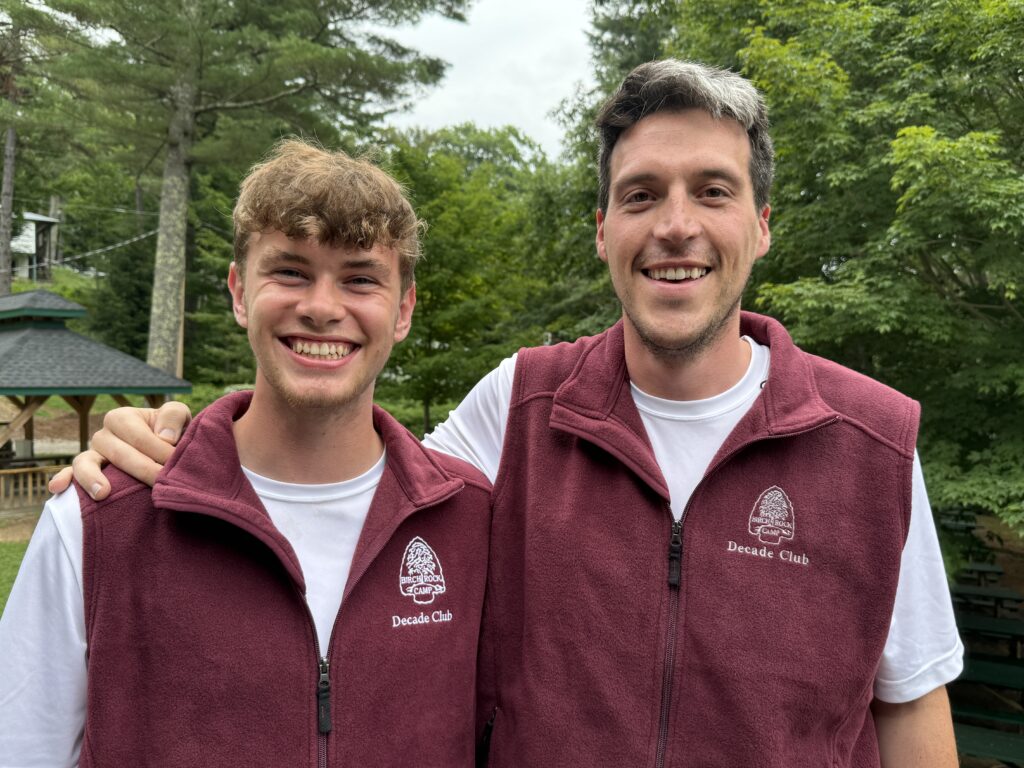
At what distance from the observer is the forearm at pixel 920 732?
6.84 feet

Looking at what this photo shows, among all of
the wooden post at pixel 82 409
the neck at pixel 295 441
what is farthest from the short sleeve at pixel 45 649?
the wooden post at pixel 82 409

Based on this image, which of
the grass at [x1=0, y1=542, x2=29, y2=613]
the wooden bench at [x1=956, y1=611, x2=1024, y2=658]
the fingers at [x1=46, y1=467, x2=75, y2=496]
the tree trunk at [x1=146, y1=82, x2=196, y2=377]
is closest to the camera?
the fingers at [x1=46, y1=467, x2=75, y2=496]

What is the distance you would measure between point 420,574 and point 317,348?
→ 0.61 meters

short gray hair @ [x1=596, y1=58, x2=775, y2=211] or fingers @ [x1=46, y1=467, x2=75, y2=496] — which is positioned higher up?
short gray hair @ [x1=596, y1=58, x2=775, y2=211]

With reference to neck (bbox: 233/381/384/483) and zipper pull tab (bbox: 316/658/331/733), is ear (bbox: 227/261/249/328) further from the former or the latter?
zipper pull tab (bbox: 316/658/331/733)

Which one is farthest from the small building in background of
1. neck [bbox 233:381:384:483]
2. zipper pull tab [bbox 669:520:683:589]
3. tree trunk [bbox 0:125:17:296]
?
zipper pull tab [bbox 669:520:683:589]

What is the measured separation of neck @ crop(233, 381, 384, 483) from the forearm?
1.55 meters

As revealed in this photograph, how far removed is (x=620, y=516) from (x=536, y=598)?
0.30 m

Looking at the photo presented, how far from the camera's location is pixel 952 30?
7.64 m

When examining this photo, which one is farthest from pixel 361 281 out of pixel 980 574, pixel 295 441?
pixel 980 574

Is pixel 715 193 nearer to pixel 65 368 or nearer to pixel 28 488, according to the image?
pixel 65 368

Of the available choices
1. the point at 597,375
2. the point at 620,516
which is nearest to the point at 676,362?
the point at 597,375

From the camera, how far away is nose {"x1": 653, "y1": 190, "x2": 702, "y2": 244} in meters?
2.11

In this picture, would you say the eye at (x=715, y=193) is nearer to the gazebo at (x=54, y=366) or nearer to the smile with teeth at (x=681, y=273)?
the smile with teeth at (x=681, y=273)
